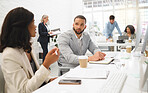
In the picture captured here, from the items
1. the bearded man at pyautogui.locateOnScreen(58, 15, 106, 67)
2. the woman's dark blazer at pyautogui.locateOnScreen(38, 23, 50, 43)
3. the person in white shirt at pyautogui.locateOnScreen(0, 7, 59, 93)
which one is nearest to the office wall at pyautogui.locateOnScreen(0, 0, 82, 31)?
the woman's dark blazer at pyautogui.locateOnScreen(38, 23, 50, 43)

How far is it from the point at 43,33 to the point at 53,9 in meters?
2.21

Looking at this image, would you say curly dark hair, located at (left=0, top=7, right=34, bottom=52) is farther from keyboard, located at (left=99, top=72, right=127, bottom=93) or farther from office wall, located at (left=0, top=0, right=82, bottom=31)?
office wall, located at (left=0, top=0, right=82, bottom=31)

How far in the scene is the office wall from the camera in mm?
3978

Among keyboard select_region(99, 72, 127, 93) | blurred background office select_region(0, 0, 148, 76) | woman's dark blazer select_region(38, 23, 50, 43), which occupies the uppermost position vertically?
blurred background office select_region(0, 0, 148, 76)

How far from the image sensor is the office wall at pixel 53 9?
398cm

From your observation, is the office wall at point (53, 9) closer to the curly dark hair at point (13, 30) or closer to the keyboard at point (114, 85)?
the curly dark hair at point (13, 30)

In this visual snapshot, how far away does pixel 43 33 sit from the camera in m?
4.57

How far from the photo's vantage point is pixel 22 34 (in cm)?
107

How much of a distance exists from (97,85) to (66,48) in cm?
103

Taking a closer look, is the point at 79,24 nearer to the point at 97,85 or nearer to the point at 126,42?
the point at 97,85

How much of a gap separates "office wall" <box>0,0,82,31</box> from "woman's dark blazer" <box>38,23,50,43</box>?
576 millimetres

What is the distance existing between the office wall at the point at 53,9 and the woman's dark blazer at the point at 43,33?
58cm

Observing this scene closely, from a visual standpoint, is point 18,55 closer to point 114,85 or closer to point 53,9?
point 114,85

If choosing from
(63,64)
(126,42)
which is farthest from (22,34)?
(126,42)
